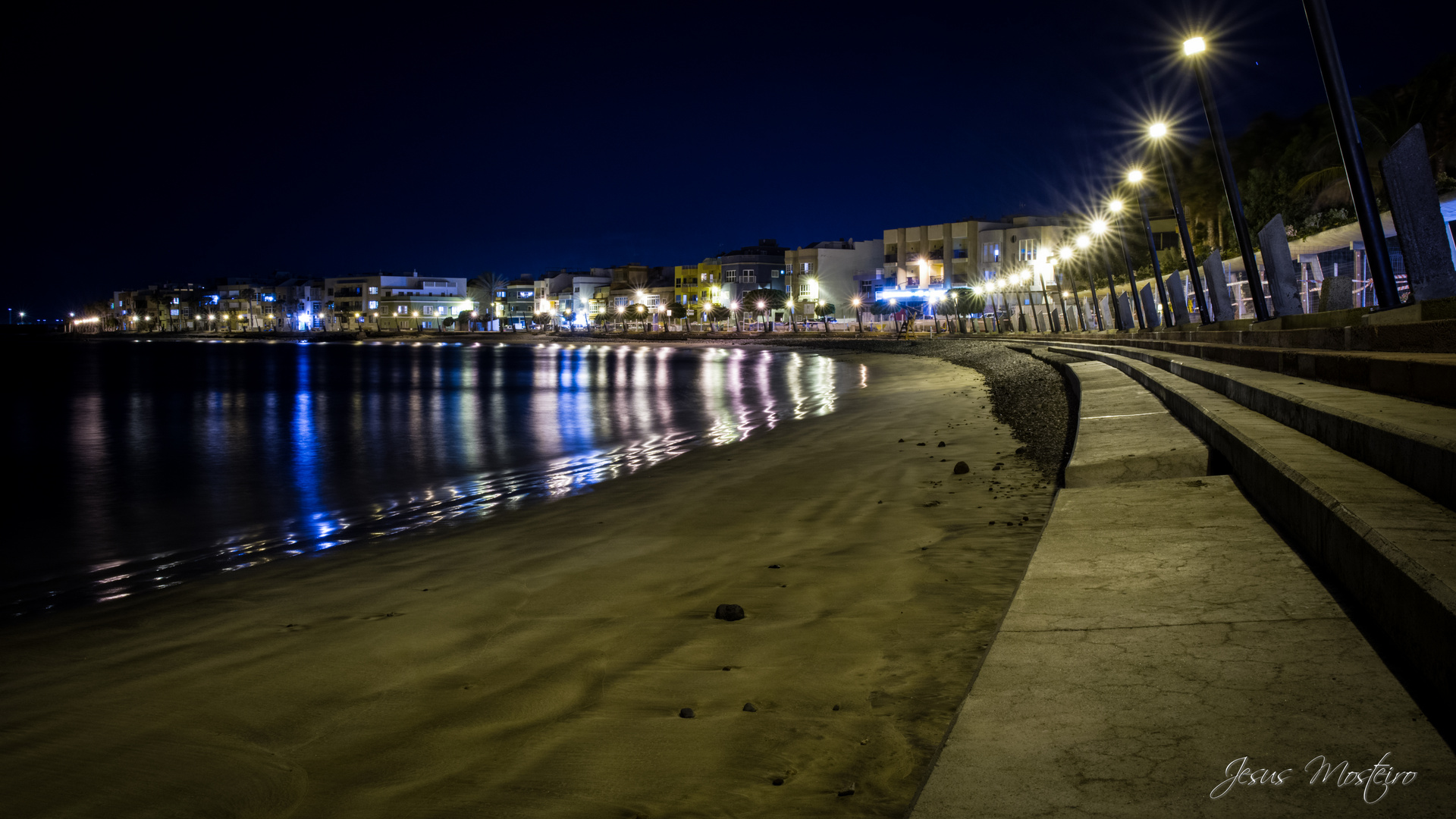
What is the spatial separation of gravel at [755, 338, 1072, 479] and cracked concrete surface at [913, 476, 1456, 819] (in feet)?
19.1

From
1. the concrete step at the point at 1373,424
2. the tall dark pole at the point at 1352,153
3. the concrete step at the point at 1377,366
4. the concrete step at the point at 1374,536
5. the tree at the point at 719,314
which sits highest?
the tree at the point at 719,314

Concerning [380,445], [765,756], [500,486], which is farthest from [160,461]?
[765,756]

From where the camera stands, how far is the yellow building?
120m

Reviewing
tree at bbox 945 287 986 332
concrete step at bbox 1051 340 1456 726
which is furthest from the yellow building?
concrete step at bbox 1051 340 1456 726

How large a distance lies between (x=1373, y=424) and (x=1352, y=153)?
22.9ft

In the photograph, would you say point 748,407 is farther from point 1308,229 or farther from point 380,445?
point 1308,229

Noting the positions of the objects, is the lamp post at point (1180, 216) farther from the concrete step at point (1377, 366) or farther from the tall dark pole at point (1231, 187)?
the concrete step at point (1377, 366)

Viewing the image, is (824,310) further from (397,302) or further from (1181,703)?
(1181,703)

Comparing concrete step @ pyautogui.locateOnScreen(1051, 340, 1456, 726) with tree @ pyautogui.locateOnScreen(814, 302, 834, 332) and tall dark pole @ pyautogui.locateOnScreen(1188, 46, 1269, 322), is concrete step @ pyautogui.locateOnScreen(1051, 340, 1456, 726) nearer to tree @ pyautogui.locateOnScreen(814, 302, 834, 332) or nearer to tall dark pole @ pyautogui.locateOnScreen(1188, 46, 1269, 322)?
tall dark pole @ pyautogui.locateOnScreen(1188, 46, 1269, 322)

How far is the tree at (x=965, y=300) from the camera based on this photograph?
8550cm

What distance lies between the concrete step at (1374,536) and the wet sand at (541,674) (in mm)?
1515

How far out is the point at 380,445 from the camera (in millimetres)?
20875

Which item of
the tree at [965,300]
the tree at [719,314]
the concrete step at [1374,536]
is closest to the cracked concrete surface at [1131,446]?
the concrete step at [1374,536]
